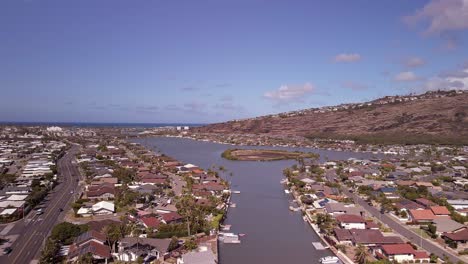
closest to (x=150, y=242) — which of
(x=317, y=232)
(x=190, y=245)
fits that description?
(x=190, y=245)

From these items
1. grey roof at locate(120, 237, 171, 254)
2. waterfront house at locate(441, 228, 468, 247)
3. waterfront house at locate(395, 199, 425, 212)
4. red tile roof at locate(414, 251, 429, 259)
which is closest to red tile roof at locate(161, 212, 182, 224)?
grey roof at locate(120, 237, 171, 254)

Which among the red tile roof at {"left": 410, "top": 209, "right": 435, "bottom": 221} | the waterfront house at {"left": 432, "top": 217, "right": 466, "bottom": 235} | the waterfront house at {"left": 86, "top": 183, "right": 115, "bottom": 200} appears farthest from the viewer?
the waterfront house at {"left": 86, "top": 183, "right": 115, "bottom": 200}

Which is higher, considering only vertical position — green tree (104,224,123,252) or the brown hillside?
the brown hillside

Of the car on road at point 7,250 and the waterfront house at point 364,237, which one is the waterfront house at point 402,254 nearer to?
the waterfront house at point 364,237

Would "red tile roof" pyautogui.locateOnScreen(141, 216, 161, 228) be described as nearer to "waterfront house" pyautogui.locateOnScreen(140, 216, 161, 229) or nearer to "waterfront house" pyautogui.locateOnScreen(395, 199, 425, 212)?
"waterfront house" pyautogui.locateOnScreen(140, 216, 161, 229)

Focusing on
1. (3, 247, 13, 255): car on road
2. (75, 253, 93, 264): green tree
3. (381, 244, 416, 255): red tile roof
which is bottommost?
(3, 247, 13, 255): car on road

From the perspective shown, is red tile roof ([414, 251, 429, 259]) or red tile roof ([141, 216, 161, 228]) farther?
red tile roof ([141, 216, 161, 228])
